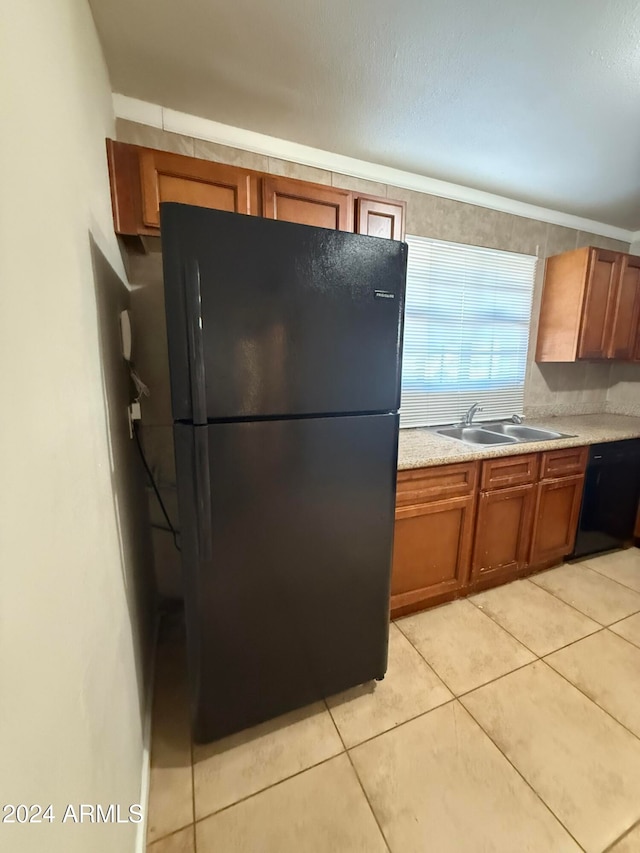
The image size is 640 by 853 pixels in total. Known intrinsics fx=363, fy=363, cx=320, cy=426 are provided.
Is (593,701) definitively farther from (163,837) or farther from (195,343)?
(195,343)

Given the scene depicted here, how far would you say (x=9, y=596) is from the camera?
42 centimetres

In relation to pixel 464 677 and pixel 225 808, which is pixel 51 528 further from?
pixel 464 677

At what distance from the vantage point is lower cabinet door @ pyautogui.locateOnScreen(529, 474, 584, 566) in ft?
7.52

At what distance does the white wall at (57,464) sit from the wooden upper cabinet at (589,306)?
9.63ft

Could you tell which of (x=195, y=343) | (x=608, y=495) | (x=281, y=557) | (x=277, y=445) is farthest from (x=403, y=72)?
(x=608, y=495)

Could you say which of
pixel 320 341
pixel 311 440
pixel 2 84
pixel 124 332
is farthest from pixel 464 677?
pixel 2 84

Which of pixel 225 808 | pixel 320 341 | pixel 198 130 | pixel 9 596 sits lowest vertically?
pixel 225 808

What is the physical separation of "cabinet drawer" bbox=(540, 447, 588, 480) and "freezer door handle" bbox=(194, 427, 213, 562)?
6.66ft

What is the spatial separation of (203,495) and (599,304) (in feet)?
10.1

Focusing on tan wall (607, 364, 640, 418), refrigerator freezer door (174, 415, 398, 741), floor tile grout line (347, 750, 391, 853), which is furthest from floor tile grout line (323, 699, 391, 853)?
tan wall (607, 364, 640, 418)

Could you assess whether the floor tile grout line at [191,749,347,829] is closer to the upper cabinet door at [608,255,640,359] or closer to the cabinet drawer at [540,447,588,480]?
the cabinet drawer at [540,447,588,480]

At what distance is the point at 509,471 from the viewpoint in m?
2.12

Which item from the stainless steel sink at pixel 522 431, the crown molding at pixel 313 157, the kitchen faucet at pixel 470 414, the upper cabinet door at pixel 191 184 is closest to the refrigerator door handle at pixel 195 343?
the upper cabinet door at pixel 191 184

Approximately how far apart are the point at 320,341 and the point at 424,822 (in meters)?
1.54
